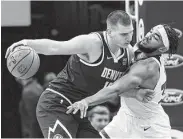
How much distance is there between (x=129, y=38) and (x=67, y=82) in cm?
72

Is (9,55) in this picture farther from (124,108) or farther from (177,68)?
(177,68)

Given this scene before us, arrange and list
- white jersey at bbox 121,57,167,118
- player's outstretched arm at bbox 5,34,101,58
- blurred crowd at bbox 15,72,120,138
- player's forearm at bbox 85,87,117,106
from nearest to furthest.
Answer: player's forearm at bbox 85,87,117,106 → player's outstretched arm at bbox 5,34,101,58 → white jersey at bbox 121,57,167,118 → blurred crowd at bbox 15,72,120,138

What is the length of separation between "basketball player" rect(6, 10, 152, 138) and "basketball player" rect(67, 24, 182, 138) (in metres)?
0.18

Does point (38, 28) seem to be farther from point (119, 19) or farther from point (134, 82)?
point (134, 82)

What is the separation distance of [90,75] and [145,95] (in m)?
0.54

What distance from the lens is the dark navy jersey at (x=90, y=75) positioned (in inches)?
182

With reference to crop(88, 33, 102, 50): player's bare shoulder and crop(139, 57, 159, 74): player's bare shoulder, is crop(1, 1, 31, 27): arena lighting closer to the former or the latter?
crop(88, 33, 102, 50): player's bare shoulder

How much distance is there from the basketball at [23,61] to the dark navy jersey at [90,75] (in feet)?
0.90

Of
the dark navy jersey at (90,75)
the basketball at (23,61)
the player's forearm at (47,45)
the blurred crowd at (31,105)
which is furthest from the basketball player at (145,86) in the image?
the blurred crowd at (31,105)

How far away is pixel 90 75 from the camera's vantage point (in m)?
4.64

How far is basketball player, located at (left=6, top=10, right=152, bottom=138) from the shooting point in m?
4.52

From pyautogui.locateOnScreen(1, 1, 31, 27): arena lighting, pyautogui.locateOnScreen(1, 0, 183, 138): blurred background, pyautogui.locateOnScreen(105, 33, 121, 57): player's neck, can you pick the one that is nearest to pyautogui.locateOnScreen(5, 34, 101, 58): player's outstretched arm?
pyautogui.locateOnScreen(105, 33, 121, 57): player's neck

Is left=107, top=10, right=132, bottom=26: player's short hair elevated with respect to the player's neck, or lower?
elevated

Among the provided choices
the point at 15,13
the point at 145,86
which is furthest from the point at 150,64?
the point at 15,13
